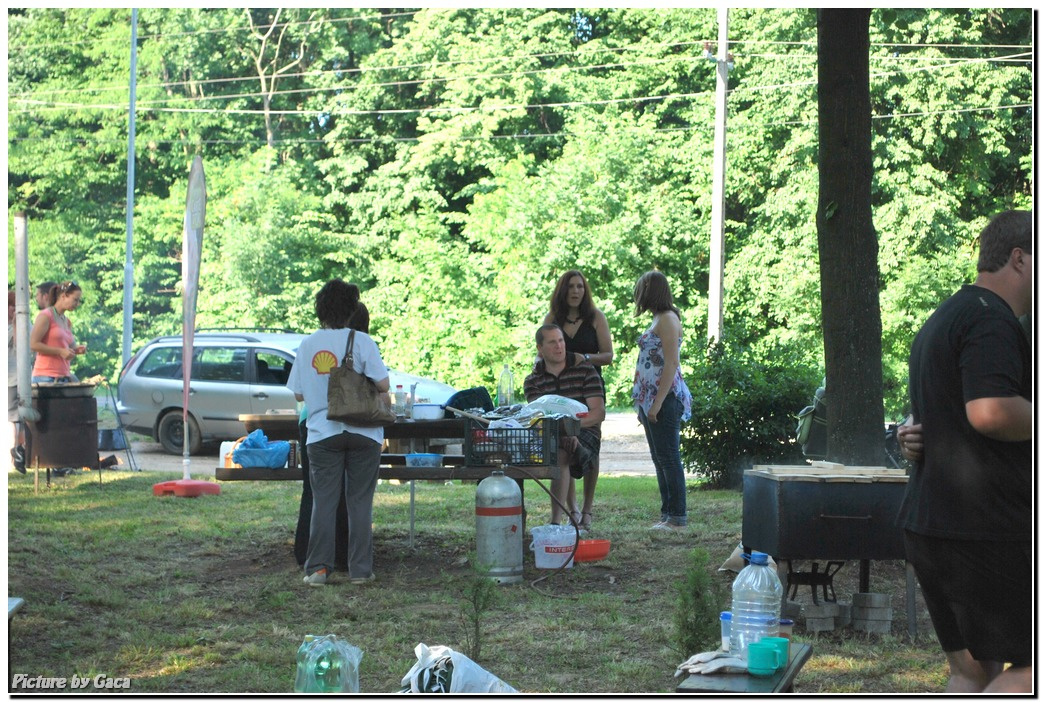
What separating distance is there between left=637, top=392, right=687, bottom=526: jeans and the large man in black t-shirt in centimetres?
534

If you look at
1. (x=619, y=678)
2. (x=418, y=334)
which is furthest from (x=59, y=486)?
(x=418, y=334)

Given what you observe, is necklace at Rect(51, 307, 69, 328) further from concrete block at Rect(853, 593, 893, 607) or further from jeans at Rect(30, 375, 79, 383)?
concrete block at Rect(853, 593, 893, 607)

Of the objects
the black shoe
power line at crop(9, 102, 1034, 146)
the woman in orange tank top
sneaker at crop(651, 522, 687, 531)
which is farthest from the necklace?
power line at crop(9, 102, 1034, 146)

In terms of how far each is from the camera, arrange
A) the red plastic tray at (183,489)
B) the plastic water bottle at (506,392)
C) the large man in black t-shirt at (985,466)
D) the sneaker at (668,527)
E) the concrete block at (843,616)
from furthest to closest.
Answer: the red plastic tray at (183,489) < the sneaker at (668,527) < the plastic water bottle at (506,392) < the concrete block at (843,616) < the large man in black t-shirt at (985,466)

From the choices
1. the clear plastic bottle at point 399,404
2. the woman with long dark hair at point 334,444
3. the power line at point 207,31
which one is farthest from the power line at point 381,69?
the woman with long dark hair at point 334,444

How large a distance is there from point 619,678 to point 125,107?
31.4 metres

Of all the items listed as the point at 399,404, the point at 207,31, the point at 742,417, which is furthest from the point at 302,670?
the point at 207,31

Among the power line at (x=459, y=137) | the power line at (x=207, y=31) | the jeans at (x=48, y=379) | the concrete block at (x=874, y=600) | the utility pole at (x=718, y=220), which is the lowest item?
the concrete block at (x=874, y=600)

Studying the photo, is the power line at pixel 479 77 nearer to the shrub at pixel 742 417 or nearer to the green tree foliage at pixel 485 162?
the green tree foliage at pixel 485 162

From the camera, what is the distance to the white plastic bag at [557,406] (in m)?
7.54

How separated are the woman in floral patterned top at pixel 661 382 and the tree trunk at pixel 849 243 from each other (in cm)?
172

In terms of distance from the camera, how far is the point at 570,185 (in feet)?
87.8

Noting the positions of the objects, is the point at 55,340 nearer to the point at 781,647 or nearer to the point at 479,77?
the point at 781,647

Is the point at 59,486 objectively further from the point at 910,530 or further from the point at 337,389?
the point at 910,530
